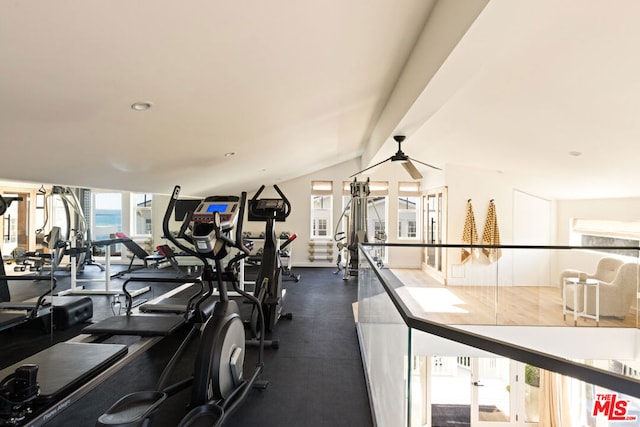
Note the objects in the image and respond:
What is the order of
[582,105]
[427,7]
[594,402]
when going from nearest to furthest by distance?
[594,402], [427,7], [582,105]

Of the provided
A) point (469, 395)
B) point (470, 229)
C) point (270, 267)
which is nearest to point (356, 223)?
point (470, 229)

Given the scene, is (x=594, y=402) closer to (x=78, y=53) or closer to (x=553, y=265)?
(x=78, y=53)

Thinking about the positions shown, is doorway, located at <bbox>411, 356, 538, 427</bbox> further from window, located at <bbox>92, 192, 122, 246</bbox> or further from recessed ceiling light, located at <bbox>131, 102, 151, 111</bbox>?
window, located at <bbox>92, 192, 122, 246</bbox>

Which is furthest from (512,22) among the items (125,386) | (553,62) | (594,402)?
(125,386)

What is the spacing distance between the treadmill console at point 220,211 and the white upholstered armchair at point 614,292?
4.82 m

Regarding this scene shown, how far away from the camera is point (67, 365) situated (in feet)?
7.10

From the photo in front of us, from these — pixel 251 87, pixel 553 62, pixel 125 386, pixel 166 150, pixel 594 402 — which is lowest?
pixel 125 386

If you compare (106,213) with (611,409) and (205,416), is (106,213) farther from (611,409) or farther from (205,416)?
(611,409)

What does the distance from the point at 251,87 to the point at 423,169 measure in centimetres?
681

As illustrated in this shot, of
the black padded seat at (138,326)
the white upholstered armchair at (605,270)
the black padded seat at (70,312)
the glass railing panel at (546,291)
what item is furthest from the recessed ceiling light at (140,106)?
the white upholstered armchair at (605,270)

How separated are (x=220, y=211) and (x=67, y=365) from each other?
1319mm

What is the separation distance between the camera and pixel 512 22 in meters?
1.68

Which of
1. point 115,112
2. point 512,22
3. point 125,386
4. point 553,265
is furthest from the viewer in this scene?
point 553,265

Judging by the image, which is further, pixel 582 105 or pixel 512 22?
pixel 582 105
